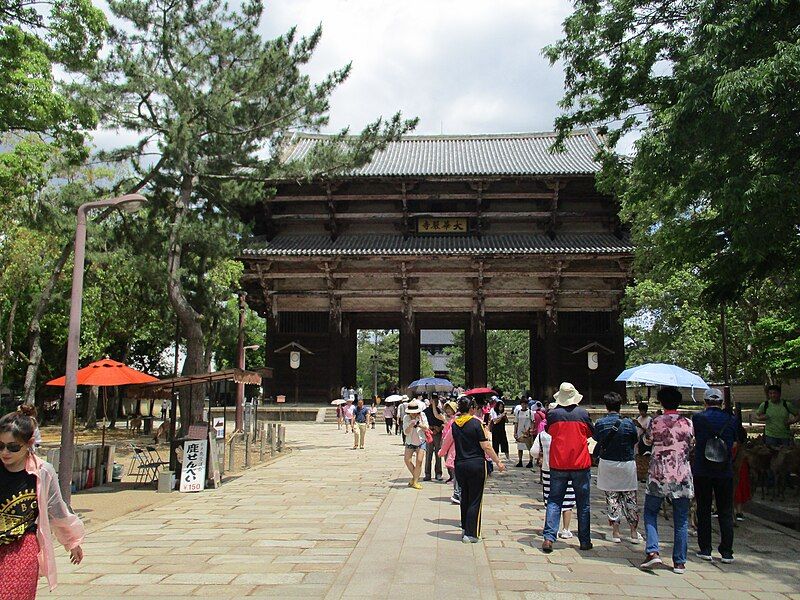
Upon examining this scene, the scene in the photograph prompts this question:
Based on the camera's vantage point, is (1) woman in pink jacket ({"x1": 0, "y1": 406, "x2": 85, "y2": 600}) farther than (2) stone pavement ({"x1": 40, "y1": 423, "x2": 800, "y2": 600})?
No

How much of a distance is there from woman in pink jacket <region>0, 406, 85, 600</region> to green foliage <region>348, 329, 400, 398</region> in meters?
53.6

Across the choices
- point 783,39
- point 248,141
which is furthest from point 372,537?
point 248,141

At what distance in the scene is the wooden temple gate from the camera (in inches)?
1042

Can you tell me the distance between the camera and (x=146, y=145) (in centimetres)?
1645

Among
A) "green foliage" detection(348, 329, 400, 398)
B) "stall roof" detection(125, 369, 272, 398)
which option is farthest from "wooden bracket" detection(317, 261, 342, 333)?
"green foliage" detection(348, 329, 400, 398)

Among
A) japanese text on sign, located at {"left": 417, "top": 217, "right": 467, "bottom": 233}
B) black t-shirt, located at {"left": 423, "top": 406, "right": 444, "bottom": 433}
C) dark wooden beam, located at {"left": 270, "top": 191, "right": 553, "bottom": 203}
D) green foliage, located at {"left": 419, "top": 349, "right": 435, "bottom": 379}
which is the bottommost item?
black t-shirt, located at {"left": 423, "top": 406, "right": 444, "bottom": 433}

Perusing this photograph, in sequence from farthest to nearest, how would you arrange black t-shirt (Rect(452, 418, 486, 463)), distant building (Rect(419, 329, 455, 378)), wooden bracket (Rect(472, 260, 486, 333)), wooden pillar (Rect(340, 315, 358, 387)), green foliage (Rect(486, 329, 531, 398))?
distant building (Rect(419, 329, 455, 378)) < green foliage (Rect(486, 329, 531, 398)) < wooden pillar (Rect(340, 315, 358, 387)) < wooden bracket (Rect(472, 260, 486, 333)) < black t-shirt (Rect(452, 418, 486, 463))

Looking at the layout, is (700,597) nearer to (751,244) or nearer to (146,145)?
(751,244)

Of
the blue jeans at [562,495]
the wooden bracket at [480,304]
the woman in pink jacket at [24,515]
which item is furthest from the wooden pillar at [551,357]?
the woman in pink jacket at [24,515]

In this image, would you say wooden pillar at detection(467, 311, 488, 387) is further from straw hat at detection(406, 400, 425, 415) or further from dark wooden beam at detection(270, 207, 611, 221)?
straw hat at detection(406, 400, 425, 415)

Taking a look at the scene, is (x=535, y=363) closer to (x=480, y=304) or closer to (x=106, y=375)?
(x=480, y=304)

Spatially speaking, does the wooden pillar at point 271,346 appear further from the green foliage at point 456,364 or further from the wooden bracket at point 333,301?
the green foliage at point 456,364

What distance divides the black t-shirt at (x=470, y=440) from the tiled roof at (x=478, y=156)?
65.7 ft

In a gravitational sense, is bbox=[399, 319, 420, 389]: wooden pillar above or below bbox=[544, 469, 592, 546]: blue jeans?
above
